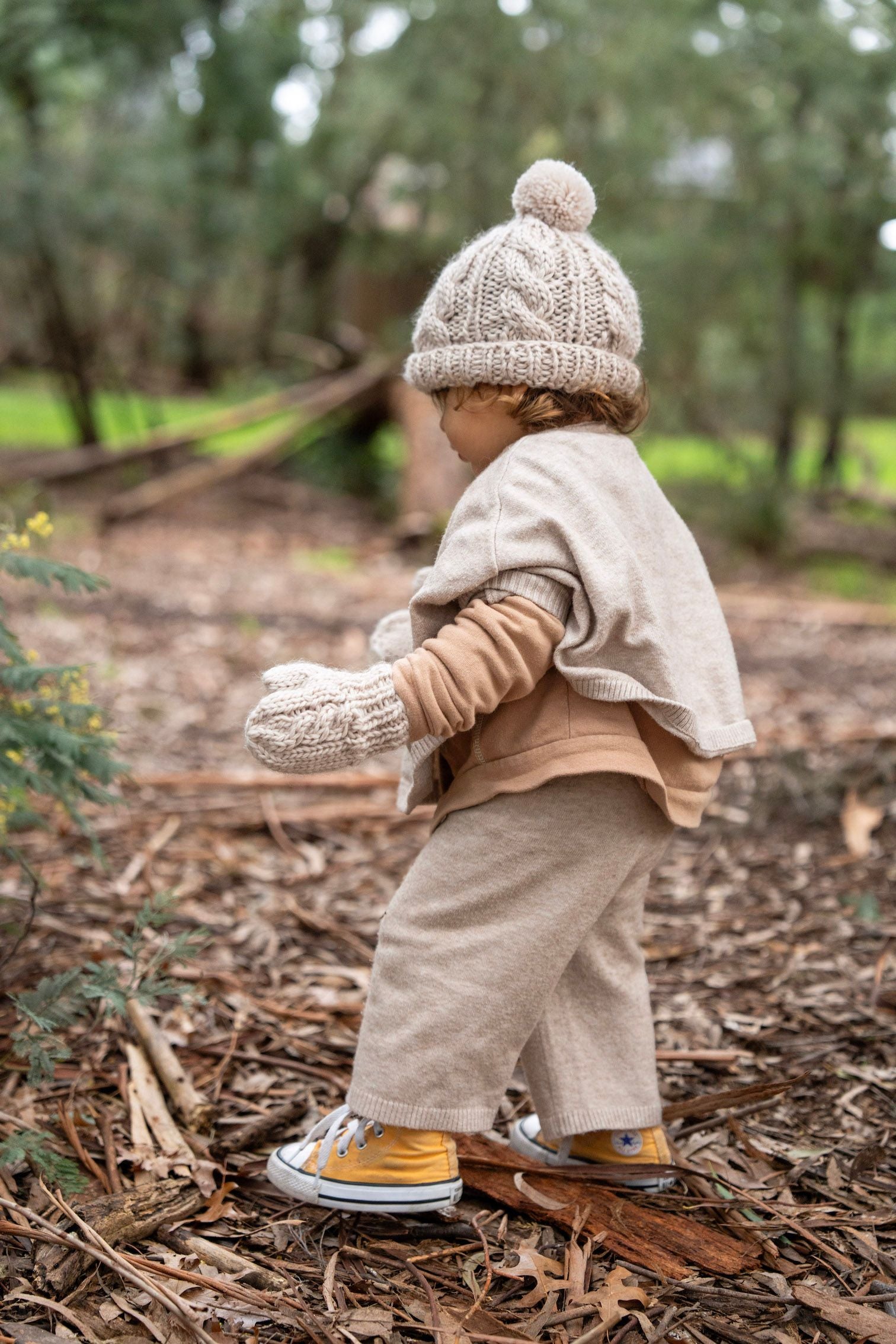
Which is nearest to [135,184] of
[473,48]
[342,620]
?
Answer: [473,48]

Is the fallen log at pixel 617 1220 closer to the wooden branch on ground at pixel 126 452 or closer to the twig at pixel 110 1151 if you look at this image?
the twig at pixel 110 1151

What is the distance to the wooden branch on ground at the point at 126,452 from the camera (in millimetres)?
10227

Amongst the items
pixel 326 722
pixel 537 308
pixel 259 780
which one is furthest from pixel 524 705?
pixel 259 780

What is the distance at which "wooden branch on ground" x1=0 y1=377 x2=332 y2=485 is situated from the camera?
1023cm

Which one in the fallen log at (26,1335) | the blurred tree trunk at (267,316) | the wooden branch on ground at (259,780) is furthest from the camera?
the blurred tree trunk at (267,316)

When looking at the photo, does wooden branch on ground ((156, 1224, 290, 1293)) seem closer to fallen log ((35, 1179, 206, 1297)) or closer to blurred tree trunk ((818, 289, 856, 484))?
fallen log ((35, 1179, 206, 1297))

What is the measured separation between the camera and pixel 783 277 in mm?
10016

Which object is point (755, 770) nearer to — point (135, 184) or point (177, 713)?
point (177, 713)

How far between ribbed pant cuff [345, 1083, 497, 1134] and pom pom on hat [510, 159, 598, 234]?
1.43 meters

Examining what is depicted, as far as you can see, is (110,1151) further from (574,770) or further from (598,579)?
(598,579)

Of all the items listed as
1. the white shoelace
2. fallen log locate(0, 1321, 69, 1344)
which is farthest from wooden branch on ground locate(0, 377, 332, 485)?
fallen log locate(0, 1321, 69, 1344)

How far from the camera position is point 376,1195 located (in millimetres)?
1932

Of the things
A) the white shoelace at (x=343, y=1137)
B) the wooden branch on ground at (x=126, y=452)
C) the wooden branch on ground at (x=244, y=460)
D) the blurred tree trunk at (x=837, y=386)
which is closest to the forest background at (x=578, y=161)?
the blurred tree trunk at (x=837, y=386)

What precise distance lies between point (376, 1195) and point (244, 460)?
914cm
